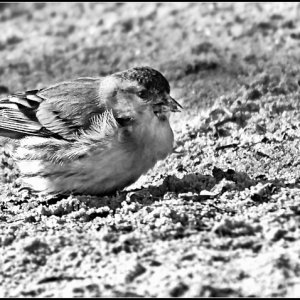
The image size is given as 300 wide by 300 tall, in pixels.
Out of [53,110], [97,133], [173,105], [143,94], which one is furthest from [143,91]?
[53,110]

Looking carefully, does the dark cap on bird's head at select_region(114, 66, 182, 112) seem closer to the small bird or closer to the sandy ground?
the small bird

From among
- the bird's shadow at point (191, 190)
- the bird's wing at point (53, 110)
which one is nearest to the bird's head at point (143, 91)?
the bird's wing at point (53, 110)

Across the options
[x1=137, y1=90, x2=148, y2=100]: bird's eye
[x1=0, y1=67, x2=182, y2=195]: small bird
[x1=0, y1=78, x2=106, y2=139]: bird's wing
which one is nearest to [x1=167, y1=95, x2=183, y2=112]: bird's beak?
[x1=0, y1=67, x2=182, y2=195]: small bird

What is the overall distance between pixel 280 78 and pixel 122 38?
2.27 metres

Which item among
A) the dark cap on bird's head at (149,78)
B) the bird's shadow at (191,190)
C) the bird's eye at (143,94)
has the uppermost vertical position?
the dark cap on bird's head at (149,78)

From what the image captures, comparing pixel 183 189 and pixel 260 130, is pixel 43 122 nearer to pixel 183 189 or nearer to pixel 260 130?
pixel 183 189

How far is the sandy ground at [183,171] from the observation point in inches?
160

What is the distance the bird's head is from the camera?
5.62 metres

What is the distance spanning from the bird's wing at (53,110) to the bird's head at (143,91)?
144 mm

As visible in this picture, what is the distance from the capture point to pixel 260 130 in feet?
21.1

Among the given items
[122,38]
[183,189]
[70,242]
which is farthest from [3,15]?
[70,242]

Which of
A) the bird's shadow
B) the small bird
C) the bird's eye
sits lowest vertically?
A: the bird's shadow

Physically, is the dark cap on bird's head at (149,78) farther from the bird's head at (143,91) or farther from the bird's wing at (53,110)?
the bird's wing at (53,110)

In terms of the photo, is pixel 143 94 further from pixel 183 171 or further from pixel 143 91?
pixel 183 171
